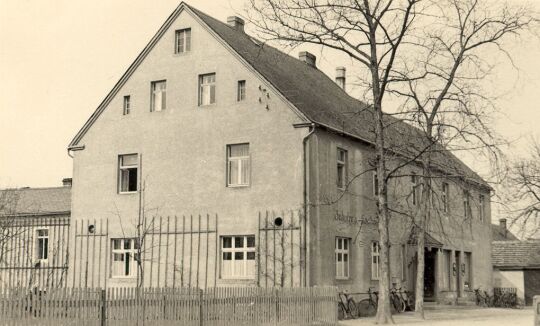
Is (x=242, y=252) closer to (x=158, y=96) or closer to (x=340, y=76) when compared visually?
(x=158, y=96)

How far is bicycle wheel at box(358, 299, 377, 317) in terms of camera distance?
28.3 metres

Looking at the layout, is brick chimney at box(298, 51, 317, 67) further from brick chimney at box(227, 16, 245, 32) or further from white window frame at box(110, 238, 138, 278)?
white window frame at box(110, 238, 138, 278)

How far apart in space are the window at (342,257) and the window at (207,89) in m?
7.08

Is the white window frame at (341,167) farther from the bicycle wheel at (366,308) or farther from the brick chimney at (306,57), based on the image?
the brick chimney at (306,57)

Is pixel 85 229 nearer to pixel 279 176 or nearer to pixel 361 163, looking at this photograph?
pixel 279 176

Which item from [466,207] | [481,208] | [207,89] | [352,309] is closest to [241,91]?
[207,89]

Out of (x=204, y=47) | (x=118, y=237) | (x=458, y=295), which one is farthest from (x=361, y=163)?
(x=458, y=295)

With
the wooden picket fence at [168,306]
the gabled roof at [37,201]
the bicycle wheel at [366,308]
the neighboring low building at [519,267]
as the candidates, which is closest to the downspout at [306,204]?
the wooden picket fence at [168,306]

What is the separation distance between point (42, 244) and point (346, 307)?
19.5 meters

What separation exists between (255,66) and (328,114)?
339 cm

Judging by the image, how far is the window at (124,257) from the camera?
2927 centimetres

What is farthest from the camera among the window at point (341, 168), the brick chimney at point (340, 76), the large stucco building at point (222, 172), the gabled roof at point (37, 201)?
the brick chimney at point (340, 76)

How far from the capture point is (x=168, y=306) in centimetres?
1941

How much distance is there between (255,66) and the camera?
90.9ft
